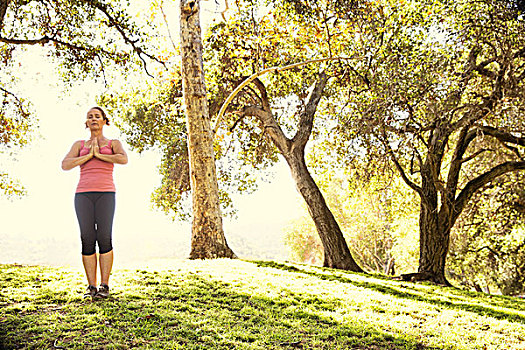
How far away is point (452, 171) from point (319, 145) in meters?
5.06

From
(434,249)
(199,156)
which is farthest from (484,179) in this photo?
(199,156)

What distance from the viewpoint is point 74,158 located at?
4.38 m

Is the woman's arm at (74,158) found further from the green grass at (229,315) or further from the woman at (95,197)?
the green grass at (229,315)

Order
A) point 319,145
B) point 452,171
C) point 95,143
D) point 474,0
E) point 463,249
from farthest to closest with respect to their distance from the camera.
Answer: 1. point 463,249
2. point 319,145
3. point 452,171
4. point 474,0
5. point 95,143

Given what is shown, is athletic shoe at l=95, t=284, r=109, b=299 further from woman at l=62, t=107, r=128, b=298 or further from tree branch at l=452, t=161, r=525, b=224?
tree branch at l=452, t=161, r=525, b=224

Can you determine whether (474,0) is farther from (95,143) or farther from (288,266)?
(95,143)

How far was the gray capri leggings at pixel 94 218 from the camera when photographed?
4262 mm

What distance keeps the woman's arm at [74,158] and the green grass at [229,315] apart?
4.97 ft

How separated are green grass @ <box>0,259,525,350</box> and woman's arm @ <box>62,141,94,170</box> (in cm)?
152

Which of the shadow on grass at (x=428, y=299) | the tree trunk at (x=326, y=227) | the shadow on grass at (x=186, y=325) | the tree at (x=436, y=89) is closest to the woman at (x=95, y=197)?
the shadow on grass at (x=186, y=325)

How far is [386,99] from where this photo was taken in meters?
8.60

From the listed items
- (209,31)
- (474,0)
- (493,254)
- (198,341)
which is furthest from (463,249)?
(198,341)

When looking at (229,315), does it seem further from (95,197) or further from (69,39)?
(69,39)

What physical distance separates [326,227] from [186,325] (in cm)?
746
